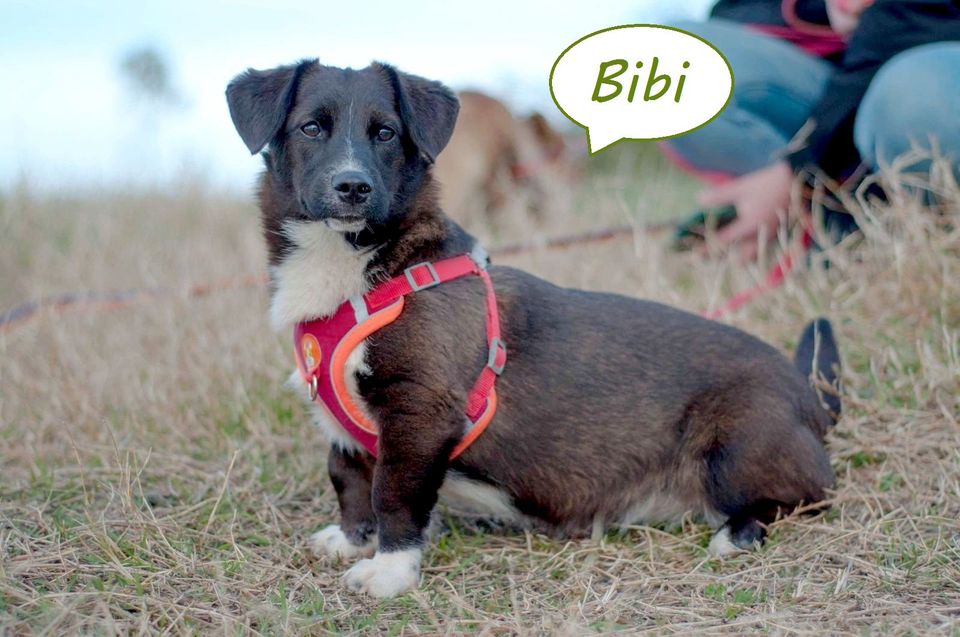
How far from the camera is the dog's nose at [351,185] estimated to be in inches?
105

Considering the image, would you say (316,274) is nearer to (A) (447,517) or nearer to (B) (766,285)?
(A) (447,517)

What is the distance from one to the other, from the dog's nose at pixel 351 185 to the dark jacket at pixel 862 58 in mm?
3038

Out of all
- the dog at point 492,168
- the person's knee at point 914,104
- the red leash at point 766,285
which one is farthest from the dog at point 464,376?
the dog at point 492,168

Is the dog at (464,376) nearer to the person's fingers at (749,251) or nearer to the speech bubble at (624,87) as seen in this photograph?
the speech bubble at (624,87)

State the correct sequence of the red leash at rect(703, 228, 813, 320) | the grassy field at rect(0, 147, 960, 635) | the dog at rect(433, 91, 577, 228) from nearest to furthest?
the grassy field at rect(0, 147, 960, 635) → the red leash at rect(703, 228, 813, 320) → the dog at rect(433, 91, 577, 228)

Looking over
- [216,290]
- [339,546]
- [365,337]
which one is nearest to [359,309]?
[365,337]

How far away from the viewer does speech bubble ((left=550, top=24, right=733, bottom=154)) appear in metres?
4.12

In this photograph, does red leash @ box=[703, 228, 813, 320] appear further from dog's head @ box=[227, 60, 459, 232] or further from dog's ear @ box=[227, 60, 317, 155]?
dog's ear @ box=[227, 60, 317, 155]

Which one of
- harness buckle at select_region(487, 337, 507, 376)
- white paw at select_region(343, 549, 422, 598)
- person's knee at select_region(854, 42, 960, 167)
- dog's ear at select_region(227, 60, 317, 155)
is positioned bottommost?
white paw at select_region(343, 549, 422, 598)

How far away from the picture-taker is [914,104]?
4.44 meters

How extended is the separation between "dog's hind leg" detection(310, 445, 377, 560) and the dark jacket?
3030mm

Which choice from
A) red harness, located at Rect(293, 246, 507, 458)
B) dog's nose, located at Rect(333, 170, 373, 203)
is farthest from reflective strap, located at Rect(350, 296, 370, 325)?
dog's nose, located at Rect(333, 170, 373, 203)

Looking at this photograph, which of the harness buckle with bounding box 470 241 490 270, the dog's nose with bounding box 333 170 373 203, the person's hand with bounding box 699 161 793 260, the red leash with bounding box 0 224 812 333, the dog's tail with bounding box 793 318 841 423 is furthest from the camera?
the person's hand with bounding box 699 161 793 260

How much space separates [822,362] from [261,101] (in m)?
2.10
